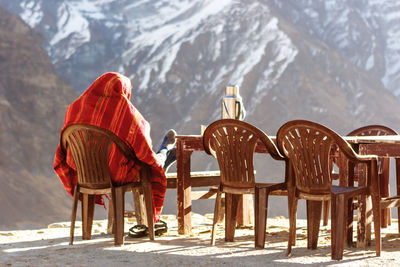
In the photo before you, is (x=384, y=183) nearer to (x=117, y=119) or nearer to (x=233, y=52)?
(x=117, y=119)

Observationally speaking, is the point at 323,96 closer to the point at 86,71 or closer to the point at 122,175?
the point at 86,71

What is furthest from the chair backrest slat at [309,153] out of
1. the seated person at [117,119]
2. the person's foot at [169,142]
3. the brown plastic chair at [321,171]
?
the person's foot at [169,142]

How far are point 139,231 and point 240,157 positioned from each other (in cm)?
106

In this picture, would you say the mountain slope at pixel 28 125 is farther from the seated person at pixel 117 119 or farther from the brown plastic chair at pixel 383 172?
the seated person at pixel 117 119

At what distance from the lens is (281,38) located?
30203 mm

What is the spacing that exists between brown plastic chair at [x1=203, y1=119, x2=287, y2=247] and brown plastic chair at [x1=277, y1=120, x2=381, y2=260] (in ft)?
0.64

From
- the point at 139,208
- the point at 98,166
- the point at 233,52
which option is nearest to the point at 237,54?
the point at 233,52

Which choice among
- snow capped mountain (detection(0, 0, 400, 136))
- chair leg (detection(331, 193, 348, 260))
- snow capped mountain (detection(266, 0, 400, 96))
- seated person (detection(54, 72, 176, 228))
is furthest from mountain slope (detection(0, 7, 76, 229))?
chair leg (detection(331, 193, 348, 260))

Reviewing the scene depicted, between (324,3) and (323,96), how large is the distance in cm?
808

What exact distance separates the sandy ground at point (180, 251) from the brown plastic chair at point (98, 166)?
23 centimetres

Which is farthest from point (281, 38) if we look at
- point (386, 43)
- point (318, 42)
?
point (386, 43)

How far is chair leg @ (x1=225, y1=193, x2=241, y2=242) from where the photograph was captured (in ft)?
14.2

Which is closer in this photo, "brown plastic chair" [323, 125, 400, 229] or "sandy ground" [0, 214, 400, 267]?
"sandy ground" [0, 214, 400, 267]

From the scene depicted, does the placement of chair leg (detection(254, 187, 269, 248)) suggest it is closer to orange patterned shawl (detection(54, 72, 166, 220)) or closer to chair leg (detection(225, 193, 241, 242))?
chair leg (detection(225, 193, 241, 242))
